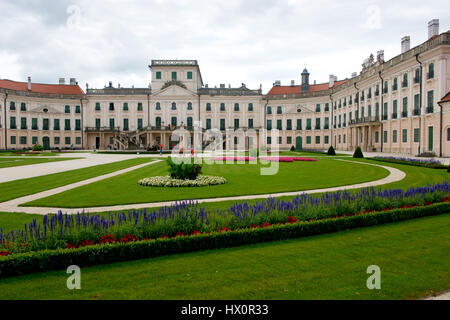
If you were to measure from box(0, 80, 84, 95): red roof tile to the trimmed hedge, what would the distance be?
72.0 m

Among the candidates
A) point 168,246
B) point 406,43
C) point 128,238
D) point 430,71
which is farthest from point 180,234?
point 406,43

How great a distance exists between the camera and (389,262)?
18.5 feet

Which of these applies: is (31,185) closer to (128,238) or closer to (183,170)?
(183,170)

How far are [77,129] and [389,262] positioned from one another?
71.5m

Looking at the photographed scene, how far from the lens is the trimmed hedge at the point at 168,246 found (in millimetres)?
5413

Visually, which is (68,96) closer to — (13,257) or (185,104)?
(185,104)

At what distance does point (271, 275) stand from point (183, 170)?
438 inches

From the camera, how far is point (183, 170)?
15.8 metres

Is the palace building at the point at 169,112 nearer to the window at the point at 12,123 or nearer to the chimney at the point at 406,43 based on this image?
the window at the point at 12,123

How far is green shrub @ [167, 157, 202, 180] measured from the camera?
15.7 metres

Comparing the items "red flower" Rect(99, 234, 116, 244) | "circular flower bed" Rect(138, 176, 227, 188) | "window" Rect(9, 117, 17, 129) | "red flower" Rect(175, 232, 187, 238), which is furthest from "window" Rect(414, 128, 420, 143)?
"window" Rect(9, 117, 17, 129)

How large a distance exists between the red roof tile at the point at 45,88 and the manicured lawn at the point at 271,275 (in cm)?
7283
